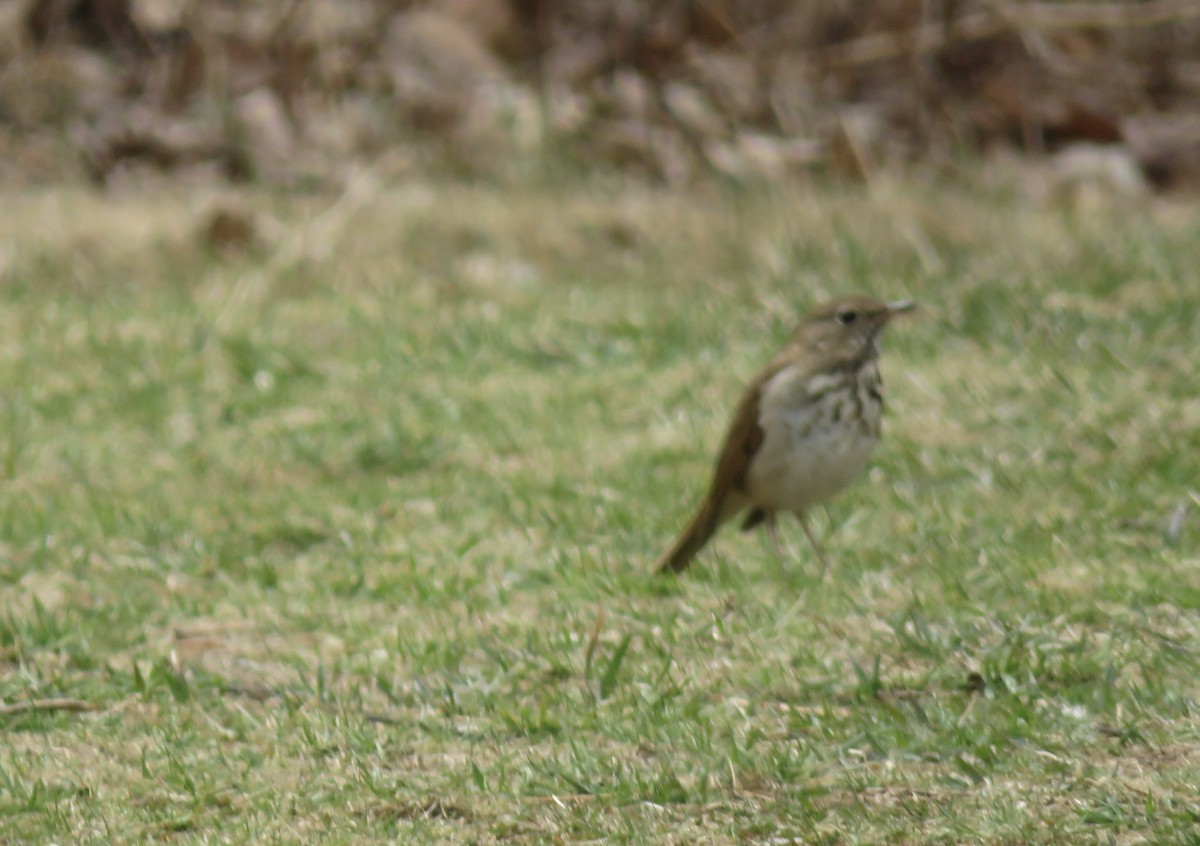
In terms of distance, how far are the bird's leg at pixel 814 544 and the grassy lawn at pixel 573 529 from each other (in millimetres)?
45

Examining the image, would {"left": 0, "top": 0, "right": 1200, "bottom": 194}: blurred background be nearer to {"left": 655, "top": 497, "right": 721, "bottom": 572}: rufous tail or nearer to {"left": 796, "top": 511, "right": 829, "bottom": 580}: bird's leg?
{"left": 796, "top": 511, "right": 829, "bottom": 580}: bird's leg

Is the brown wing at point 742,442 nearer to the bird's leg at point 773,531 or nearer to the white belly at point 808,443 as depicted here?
the white belly at point 808,443

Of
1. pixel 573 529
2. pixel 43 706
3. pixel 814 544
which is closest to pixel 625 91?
pixel 573 529

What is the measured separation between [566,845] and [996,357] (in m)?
3.52

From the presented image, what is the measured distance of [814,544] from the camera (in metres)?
4.94

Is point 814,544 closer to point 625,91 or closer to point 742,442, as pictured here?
point 742,442

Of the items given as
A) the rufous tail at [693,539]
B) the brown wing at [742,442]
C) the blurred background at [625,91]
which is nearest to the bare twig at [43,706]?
the rufous tail at [693,539]

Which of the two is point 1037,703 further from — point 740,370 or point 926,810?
point 740,370

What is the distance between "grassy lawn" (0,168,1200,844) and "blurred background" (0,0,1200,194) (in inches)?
22.3

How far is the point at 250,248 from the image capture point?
8156mm

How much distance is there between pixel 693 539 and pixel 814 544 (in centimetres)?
32

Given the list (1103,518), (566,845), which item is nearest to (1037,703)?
(566,845)

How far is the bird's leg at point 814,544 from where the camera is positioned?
Result: 472cm

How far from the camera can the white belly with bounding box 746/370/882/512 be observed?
16.1 ft
